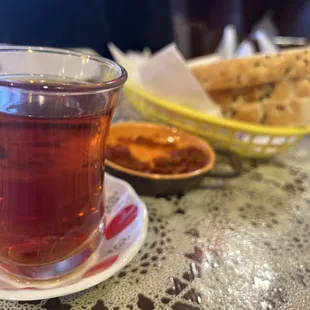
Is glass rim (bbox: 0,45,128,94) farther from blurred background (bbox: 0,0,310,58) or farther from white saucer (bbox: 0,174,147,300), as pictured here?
blurred background (bbox: 0,0,310,58)

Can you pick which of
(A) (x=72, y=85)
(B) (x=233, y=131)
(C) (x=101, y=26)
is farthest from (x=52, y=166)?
(C) (x=101, y=26)

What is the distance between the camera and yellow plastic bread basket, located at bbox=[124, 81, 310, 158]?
772 mm

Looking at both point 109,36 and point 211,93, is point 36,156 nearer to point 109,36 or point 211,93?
point 211,93

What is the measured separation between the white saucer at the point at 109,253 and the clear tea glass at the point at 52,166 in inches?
0.5

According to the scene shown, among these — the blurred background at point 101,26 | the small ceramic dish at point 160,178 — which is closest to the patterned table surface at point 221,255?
the small ceramic dish at point 160,178

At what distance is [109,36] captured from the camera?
1782mm

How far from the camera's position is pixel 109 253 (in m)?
0.49

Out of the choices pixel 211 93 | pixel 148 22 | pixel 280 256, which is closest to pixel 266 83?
pixel 211 93

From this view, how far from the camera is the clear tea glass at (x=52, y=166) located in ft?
1.32

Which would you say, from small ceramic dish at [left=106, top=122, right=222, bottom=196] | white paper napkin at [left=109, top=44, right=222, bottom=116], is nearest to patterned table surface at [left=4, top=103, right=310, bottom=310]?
small ceramic dish at [left=106, top=122, right=222, bottom=196]

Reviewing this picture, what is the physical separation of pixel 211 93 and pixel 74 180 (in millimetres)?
488

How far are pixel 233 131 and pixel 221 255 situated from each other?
282 mm

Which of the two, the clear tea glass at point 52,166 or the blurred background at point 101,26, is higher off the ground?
the clear tea glass at point 52,166

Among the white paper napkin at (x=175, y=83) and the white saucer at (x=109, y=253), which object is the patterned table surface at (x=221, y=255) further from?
the white paper napkin at (x=175, y=83)
